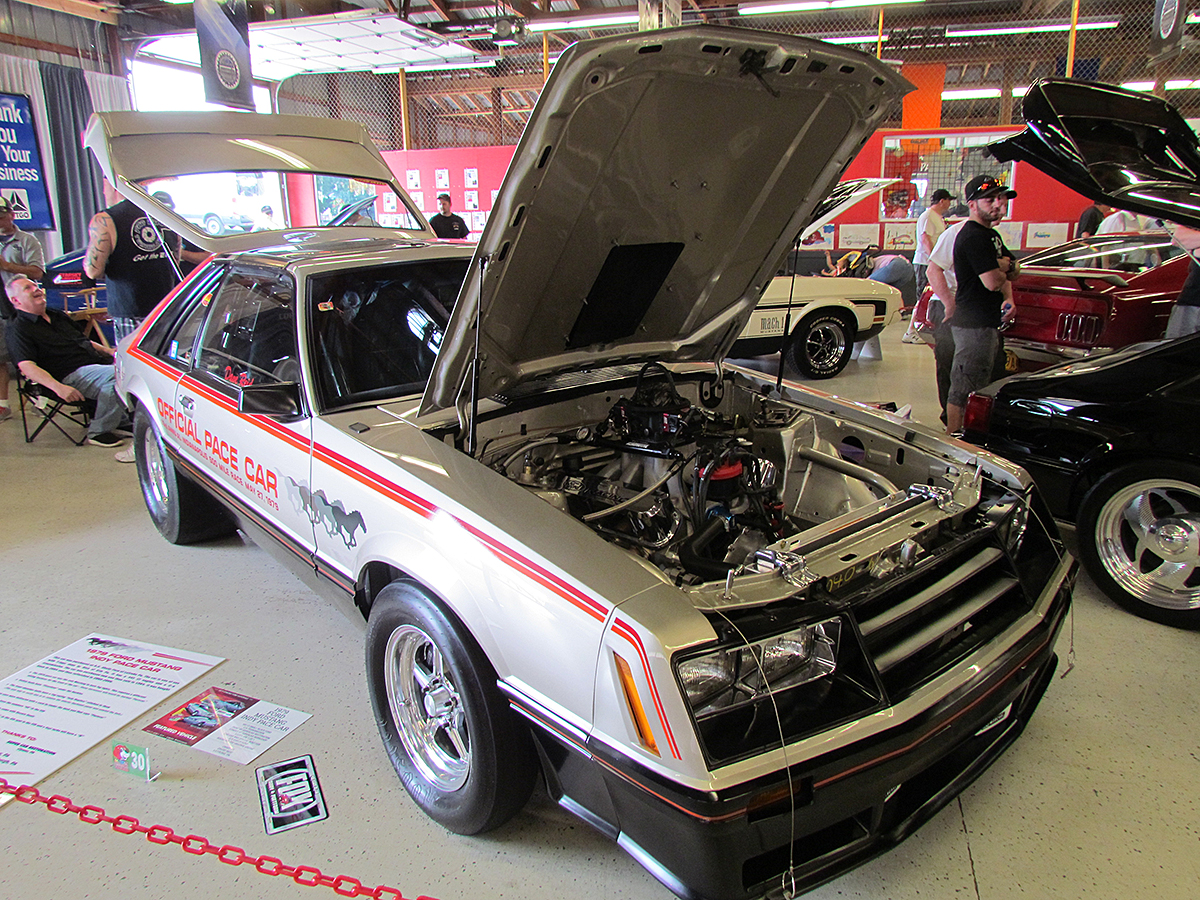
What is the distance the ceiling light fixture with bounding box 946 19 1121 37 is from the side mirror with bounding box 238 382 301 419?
41.4 feet

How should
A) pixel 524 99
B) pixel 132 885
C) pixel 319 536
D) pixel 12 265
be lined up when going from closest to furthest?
pixel 132 885 → pixel 319 536 → pixel 12 265 → pixel 524 99

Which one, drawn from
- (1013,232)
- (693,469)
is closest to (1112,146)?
(693,469)

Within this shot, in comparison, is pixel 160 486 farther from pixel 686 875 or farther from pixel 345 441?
pixel 686 875

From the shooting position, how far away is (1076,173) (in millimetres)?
2902

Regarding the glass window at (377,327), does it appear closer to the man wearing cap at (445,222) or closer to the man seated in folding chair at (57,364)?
the man seated in folding chair at (57,364)

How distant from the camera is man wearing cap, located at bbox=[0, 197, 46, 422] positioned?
6.36 meters

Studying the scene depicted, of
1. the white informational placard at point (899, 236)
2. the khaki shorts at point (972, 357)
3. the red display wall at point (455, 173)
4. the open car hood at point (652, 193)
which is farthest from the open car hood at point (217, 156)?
the white informational placard at point (899, 236)

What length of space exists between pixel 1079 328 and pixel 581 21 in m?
8.04

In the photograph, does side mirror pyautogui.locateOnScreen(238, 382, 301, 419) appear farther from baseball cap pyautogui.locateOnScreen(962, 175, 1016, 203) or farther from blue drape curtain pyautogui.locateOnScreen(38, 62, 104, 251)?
blue drape curtain pyautogui.locateOnScreen(38, 62, 104, 251)

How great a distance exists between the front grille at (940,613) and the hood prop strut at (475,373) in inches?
44.2

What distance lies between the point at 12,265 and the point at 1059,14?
14.0 m

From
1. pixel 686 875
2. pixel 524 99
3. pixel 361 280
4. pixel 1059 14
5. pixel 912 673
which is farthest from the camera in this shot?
pixel 524 99

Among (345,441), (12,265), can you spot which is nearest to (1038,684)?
(345,441)

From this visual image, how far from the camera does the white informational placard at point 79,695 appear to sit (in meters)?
2.33
